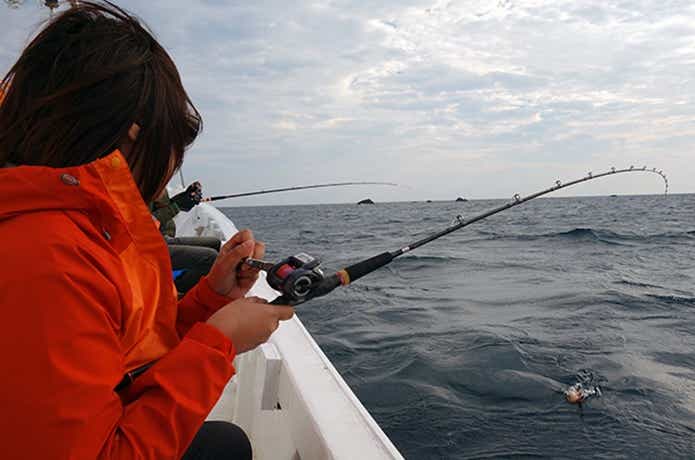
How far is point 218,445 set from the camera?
52.3 inches

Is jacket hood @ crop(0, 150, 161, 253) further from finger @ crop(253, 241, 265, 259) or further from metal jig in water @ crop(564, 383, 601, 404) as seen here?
metal jig in water @ crop(564, 383, 601, 404)

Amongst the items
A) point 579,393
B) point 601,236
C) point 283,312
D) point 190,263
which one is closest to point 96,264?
→ point 283,312

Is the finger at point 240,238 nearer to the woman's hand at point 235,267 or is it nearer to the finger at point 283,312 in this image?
the woman's hand at point 235,267

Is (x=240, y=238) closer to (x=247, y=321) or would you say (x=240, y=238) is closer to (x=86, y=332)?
(x=247, y=321)

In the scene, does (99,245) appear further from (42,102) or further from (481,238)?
(481,238)

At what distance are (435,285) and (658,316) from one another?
2507 mm

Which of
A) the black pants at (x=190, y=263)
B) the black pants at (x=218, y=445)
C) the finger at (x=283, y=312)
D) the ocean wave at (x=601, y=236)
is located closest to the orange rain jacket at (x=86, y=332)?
the finger at (x=283, y=312)

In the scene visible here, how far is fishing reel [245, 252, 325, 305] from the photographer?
1166 mm

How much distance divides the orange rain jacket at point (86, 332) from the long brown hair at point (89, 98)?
0.09 meters

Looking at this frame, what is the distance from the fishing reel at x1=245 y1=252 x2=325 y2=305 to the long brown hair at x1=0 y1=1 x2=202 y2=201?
1.12 ft

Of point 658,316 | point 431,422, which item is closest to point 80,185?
point 431,422

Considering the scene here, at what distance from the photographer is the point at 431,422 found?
2.81 m

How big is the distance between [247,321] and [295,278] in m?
0.16

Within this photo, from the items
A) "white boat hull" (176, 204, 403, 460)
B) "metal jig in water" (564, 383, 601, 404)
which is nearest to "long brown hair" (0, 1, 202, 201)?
"white boat hull" (176, 204, 403, 460)
